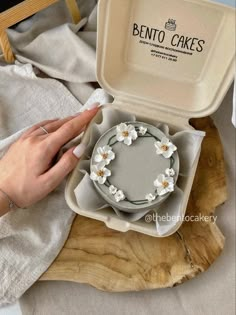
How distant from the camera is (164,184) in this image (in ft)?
1.96

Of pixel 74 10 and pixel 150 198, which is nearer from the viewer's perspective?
pixel 150 198

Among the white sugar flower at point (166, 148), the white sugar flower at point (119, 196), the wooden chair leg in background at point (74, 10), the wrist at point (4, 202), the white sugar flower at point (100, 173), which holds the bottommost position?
the wrist at point (4, 202)

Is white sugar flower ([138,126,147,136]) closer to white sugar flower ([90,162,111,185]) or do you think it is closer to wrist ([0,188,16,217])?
white sugar flower ([90,162,111,185])

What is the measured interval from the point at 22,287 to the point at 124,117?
0.30 meters

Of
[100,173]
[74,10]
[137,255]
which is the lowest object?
[137,255]

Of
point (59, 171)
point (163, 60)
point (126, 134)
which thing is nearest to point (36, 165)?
point (59, 171)

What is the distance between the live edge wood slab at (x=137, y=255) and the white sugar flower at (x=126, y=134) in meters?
0.13

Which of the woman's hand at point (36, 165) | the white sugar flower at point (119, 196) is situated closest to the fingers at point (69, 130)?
the woman's hand at point (36, 165)

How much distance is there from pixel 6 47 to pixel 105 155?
283 mm

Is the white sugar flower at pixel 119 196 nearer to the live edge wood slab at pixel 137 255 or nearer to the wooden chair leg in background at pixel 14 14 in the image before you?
the live edge wood slab at pixel 137 255

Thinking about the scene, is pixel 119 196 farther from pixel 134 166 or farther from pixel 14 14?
pixel 14 14

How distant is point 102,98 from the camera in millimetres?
700

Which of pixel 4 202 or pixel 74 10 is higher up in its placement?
pixel 74 10

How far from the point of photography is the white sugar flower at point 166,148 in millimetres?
622
